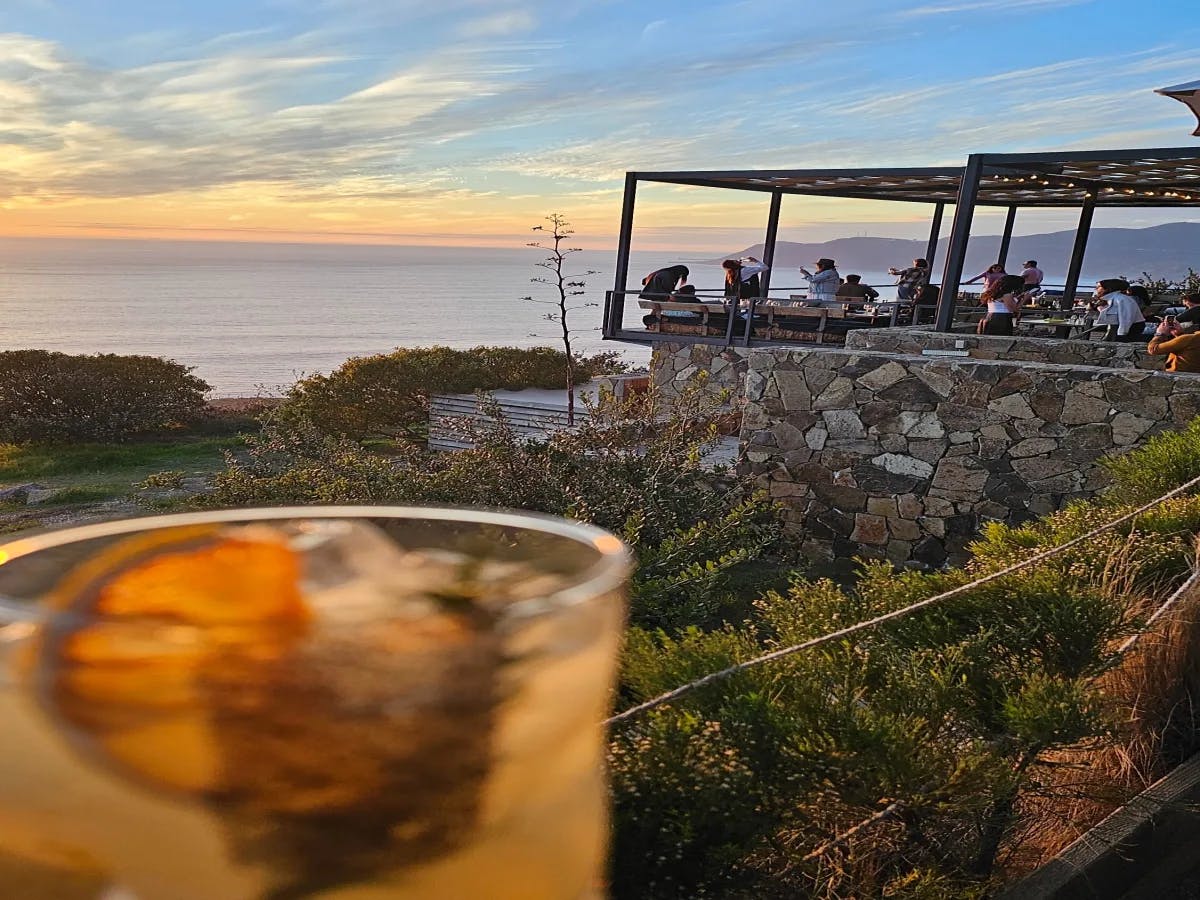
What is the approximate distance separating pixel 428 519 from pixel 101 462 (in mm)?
15614

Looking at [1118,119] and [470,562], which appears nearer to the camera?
[470,562]

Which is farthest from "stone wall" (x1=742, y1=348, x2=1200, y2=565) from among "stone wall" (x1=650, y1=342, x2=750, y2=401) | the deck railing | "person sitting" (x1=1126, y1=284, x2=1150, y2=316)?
"person sitting" (x1=1126, y1=284, x2=1150, y2=316)

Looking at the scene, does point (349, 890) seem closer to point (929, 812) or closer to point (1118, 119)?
point (929, 812)

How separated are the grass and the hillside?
10325 centimetres

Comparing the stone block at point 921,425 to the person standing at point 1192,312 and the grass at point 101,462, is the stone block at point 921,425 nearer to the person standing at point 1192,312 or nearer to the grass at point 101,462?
the person standing at point 1192,312

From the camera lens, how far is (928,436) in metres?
7.65

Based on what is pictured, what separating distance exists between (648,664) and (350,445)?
6.20 meters

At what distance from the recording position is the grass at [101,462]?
12484mm

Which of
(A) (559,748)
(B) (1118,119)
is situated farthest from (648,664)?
(B) (1118,119)

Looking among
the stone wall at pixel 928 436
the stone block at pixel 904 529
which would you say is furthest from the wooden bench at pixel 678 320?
the stone block at pixel 904 529

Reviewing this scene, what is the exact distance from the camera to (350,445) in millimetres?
7703

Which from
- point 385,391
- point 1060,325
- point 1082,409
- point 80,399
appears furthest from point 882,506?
point 80,399

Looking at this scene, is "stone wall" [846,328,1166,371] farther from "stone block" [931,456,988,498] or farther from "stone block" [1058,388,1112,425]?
"stone block" [1058,388,1112,425]

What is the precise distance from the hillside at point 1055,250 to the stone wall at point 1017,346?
105452mm
